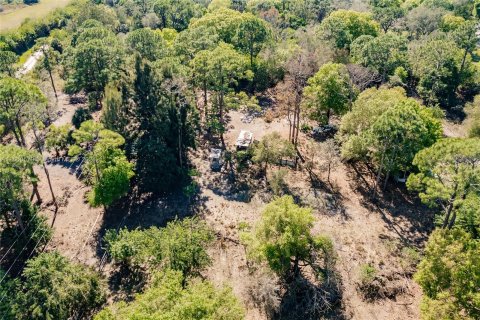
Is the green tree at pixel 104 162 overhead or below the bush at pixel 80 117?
overhead

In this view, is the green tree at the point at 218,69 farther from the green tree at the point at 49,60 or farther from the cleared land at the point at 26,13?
the cleared land at the point at 26,13

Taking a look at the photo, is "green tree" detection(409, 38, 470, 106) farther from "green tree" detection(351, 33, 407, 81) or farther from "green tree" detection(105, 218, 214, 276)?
"green tree" detection(105, 218, 214, 276)

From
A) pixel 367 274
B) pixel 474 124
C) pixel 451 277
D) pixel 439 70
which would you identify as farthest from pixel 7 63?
pixel 439 70

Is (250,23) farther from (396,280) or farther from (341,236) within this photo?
(396,280)

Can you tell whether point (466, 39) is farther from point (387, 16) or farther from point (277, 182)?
point (277, 182)

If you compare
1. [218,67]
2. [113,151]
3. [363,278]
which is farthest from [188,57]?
[363,278]

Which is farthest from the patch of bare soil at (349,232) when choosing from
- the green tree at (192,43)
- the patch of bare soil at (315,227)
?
the green tree at (192,43)

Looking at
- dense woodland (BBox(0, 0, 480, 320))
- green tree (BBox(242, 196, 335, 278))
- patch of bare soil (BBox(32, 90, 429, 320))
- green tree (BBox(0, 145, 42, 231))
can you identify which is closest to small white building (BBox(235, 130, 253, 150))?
dense woodland (BBox(0, 0, 480, 320))
